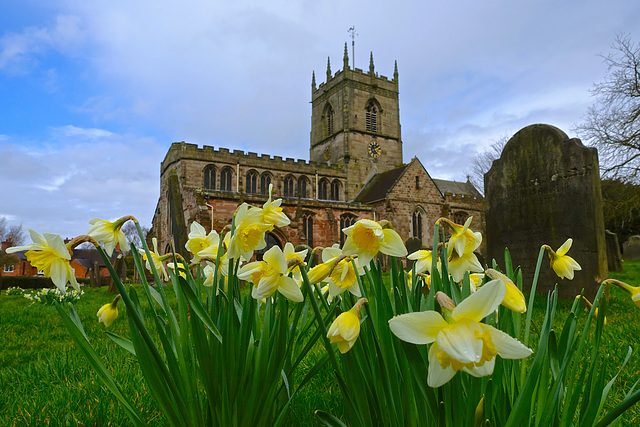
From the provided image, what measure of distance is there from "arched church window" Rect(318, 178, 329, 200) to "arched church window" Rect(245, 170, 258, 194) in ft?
15.1

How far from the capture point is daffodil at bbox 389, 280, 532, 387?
77 centimetres

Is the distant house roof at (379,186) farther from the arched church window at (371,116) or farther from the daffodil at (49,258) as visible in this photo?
A: the daffodil at (49,258)

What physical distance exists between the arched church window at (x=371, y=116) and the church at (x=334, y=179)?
0.26 feet

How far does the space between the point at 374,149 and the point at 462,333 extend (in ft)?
107

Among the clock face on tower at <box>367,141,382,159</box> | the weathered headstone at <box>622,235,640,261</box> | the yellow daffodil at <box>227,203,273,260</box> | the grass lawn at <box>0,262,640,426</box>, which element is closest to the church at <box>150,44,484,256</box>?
the clock face on tower at <box>367,141,382,159</box>

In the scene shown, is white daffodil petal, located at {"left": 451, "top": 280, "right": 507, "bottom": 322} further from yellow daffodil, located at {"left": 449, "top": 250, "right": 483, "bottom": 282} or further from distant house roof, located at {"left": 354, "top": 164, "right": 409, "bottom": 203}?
distant house roof, located at {"left": 354, "top": 164, "right": 409, "bottom": 203}

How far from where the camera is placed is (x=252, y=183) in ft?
94.8

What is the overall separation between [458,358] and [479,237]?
25.5 inches

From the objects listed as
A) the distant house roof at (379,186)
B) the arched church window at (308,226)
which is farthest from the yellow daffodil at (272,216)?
the distant house roof at (379,186)

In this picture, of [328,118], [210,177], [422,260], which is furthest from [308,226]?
[422,260]

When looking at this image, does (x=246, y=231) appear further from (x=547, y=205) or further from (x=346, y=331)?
(x=547, y=205)

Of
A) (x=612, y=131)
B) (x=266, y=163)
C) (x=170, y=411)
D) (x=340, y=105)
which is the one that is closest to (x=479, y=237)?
(x=170, y=411)

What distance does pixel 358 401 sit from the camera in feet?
4.16

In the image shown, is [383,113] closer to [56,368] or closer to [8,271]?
[56,368]
